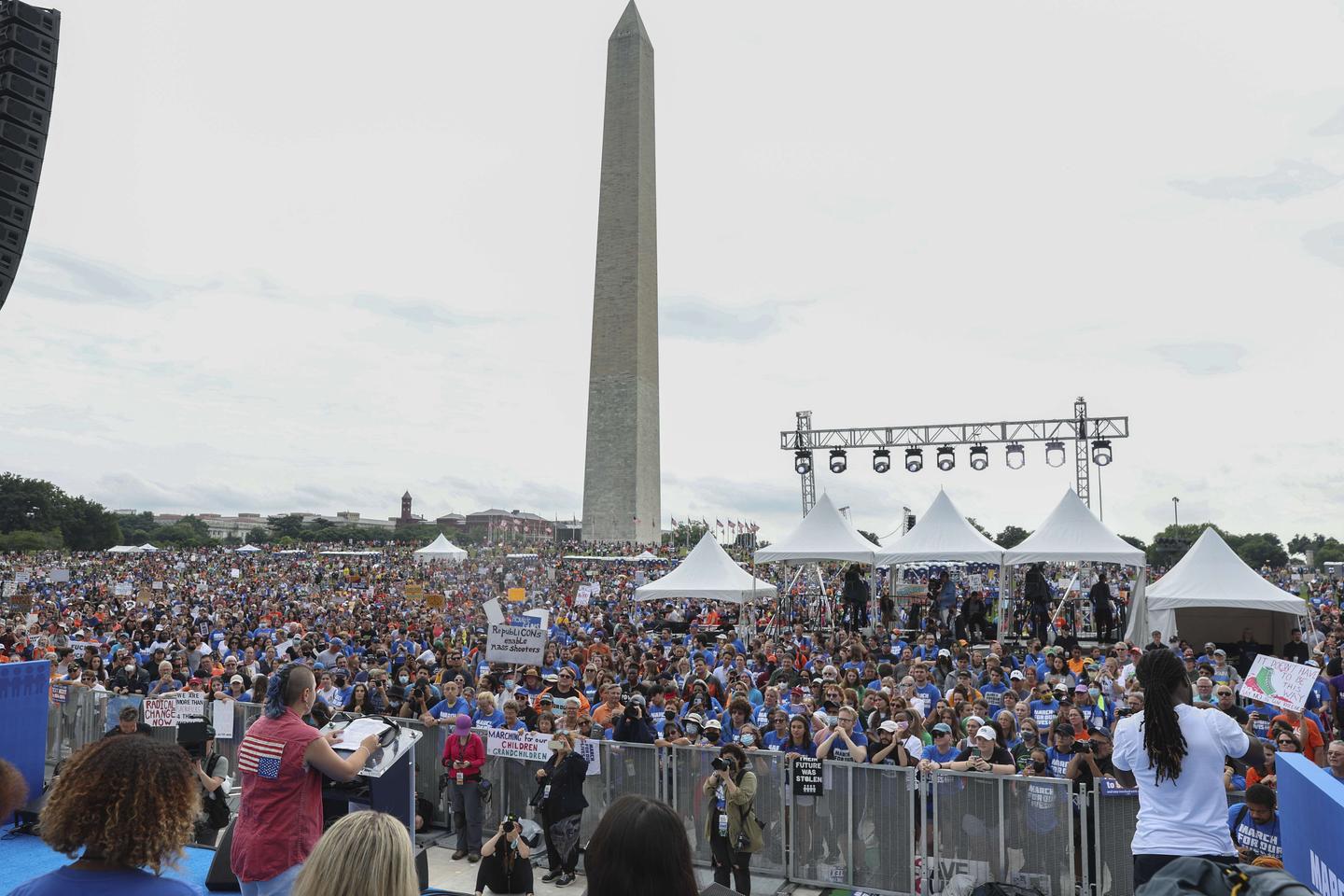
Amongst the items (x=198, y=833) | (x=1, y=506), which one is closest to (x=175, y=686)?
(x=198, y=833)

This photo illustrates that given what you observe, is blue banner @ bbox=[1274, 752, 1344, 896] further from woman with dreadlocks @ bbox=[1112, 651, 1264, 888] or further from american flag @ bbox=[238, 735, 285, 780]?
american flag @ bbox=[238, 735, 285, 780]

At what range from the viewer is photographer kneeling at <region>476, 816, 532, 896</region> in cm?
777

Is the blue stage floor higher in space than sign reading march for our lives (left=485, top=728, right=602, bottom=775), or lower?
lower

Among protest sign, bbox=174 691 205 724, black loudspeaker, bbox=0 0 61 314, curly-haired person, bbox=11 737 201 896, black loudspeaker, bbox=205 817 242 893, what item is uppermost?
black loudspeaker, bbox=0 0 61 314

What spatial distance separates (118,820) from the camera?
2.41 m

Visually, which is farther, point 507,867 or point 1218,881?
point 507,867

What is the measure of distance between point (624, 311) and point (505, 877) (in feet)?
152

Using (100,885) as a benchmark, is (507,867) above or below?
below

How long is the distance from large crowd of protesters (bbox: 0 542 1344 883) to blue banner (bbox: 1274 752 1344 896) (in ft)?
1.34

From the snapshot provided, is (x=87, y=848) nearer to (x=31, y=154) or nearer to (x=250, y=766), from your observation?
(x=250, y=766)

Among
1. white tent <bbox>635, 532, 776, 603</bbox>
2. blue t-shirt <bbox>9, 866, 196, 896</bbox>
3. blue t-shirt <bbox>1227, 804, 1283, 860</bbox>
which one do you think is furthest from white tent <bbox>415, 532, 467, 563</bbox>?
blue t-shirt <bbox>9, 866, 196, 896</bbox>

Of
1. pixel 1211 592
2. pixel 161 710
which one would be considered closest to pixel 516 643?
pixel 161 710

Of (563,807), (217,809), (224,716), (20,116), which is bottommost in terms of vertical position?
(217,809)

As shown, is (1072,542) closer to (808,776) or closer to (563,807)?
(808,776)
